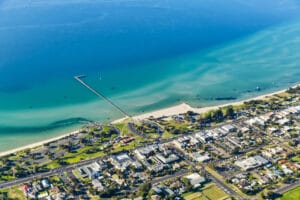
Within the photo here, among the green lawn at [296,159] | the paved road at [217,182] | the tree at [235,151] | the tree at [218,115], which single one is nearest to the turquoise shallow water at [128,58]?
the tree at [218,115]

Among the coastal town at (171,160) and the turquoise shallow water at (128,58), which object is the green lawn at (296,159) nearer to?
the coastal town at (171,160)

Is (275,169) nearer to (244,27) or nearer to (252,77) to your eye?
(252,77)

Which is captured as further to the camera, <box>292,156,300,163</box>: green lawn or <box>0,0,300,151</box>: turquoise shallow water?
<box>0,0,300,151</box>: turquoise shallow water

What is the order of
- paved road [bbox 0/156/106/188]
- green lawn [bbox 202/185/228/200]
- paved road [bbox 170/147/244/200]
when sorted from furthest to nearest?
paved road [bbox 0/156/106/188] → paved road [bbox 170/147/244/200] → green lawn [bbox 202/185/228/200]

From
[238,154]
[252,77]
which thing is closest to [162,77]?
[252,77]

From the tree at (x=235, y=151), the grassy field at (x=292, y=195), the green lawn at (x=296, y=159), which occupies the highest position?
the tree at (x=235, y=151)

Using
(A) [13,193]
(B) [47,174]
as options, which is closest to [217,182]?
(B) [47,174]

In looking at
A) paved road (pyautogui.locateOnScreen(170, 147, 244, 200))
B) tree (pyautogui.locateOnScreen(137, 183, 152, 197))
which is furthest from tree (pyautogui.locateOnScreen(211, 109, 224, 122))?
tree (pyautogui.locateOnScreen(137, 183, 152, 197))

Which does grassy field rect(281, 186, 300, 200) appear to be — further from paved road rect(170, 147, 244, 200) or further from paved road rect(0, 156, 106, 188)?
paved road rect(0, 156, 106, 188)
